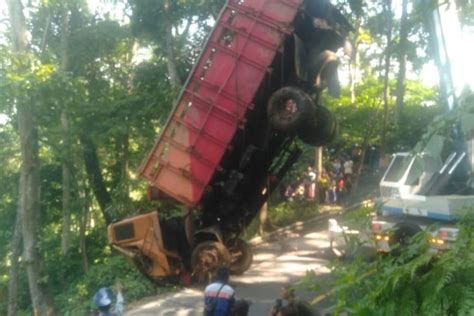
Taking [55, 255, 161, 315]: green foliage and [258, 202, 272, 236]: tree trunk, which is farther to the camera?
[258, 202, 272, 236]: tree trunk

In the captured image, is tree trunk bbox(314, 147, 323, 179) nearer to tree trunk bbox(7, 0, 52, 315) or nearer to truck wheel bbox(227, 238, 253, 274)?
truck wheel bbox(227, 238, 253, 274)

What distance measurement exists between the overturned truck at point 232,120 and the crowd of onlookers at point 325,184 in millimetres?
7638

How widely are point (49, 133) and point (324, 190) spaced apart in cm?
858

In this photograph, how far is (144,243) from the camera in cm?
975

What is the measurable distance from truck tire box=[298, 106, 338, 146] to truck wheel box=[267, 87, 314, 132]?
0.56ft

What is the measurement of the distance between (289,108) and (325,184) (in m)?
9.99

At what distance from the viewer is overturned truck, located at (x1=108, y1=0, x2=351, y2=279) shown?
8.75 meters

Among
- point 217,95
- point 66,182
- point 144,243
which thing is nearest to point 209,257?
point 144,243

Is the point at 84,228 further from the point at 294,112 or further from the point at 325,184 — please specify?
the point at 294,112

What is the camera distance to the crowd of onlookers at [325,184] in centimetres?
1764

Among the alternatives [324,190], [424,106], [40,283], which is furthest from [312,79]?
[424,106]

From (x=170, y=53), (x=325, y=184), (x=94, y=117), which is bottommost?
(x=325, y=184)

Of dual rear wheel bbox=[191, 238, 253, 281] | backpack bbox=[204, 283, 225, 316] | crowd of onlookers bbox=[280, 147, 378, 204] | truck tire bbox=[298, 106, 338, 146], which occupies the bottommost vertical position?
backpack bbox=[204, 283, 225, 316]

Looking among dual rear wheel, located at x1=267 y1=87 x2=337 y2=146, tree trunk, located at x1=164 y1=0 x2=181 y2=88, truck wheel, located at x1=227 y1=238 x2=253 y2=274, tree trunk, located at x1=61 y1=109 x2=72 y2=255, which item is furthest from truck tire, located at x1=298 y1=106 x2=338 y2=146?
tree trunk, located at x1=61 y1=109 x2=72 y2=255
